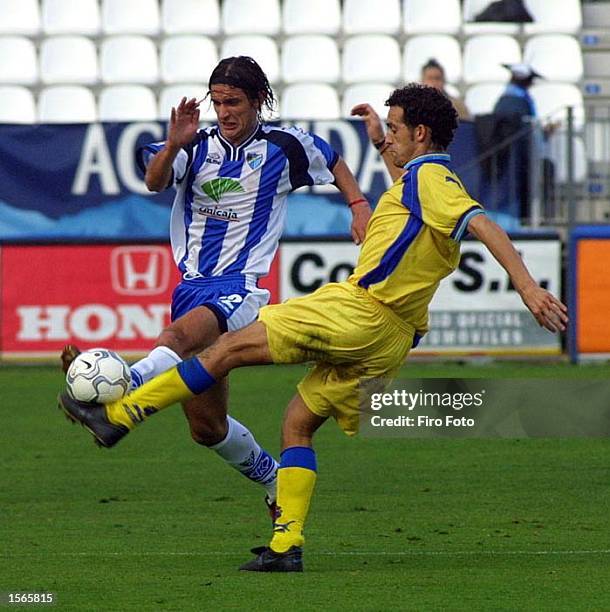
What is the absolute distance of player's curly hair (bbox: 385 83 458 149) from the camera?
5.99 meters

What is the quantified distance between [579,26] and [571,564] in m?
13.6

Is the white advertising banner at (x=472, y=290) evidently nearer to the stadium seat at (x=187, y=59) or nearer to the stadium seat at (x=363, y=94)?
the stadium seat at (x=363, y=94)

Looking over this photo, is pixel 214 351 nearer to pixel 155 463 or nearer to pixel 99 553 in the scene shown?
pixel 99 553

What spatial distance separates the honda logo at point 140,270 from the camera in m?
14.5

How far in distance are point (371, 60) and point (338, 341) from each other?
1270cm

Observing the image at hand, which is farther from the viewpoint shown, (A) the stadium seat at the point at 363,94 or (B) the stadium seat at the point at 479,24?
(B) the stadium seat at the point at 479,24

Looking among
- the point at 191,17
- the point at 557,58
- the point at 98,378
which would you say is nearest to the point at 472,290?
the point at 557,58

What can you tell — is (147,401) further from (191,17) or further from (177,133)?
(191,17)

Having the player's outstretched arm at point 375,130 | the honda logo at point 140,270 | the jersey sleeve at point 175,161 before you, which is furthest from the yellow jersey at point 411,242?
the honda logo at point 140,270

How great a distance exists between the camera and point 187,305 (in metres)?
6.93

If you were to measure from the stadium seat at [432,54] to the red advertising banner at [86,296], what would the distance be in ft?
15.0

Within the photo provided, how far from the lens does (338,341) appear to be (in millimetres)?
5871

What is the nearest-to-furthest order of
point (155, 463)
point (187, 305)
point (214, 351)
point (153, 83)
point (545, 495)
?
point (214, 351), point (187, 305), point (545, 495), point (155, 463), point (153, 83)

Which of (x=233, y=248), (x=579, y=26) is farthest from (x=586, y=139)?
(x=233, y=248)
